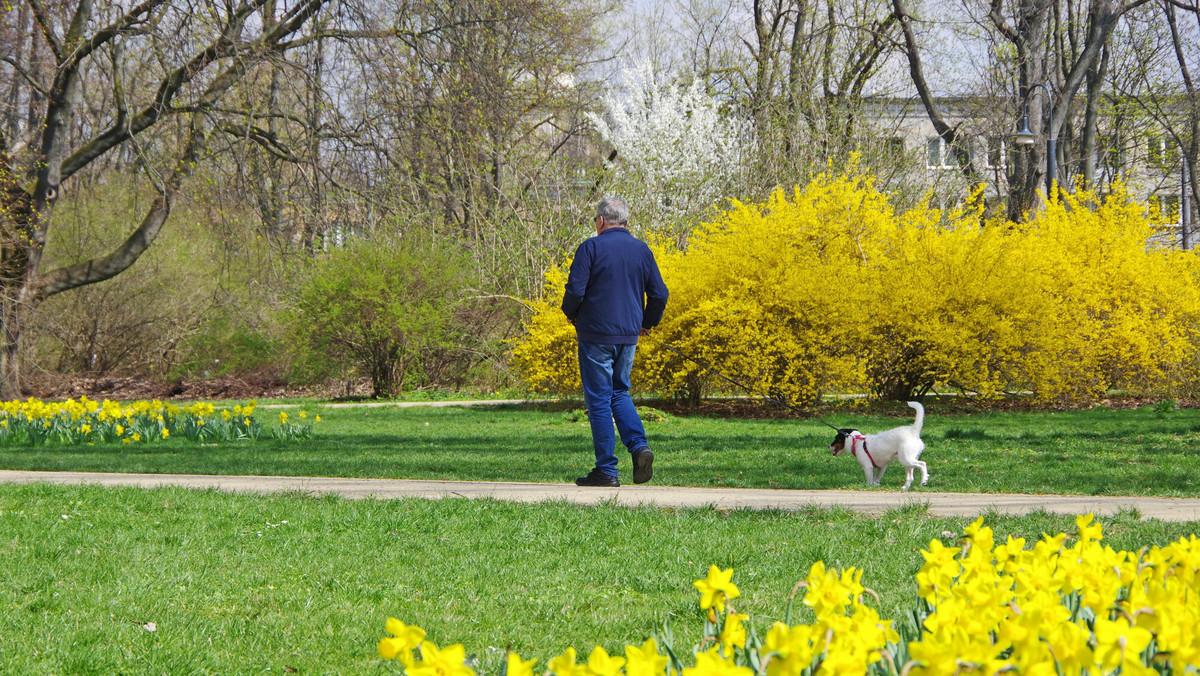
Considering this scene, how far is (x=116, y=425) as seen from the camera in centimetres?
1045

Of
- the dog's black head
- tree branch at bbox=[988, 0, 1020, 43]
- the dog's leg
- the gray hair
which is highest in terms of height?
tree branch at bbox=[988, 0, 1020, 43]

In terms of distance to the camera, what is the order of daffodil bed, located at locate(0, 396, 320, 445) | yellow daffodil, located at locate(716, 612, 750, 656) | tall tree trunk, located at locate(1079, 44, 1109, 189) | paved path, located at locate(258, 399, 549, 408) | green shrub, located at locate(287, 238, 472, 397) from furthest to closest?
1. tall tree trunk, located at locate(1079, 44, 1109, 189)
2. green shrub, located at locate(287, 238, 472, 397)
3. paved path, located at locate(258, 399, 549, 408)
4. daffodil bed, located at locate(0, 396, 320, 445)
5. yellow daffodil, located at locate(716, 612, 750, 656)

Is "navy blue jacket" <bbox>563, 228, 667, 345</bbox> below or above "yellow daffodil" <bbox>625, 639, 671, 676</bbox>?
above

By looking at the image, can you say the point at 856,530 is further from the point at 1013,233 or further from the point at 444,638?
the point at 1013,233

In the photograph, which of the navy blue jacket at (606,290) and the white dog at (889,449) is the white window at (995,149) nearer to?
the white dog at (889,449)

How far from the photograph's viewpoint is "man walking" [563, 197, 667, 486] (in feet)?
21.2

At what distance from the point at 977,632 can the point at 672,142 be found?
23.2 meters


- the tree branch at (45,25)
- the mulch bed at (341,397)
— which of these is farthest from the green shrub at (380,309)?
the tree branch at (45,25)

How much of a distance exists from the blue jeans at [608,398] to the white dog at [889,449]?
1.63 metres

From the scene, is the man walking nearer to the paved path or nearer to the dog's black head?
the dog's black head

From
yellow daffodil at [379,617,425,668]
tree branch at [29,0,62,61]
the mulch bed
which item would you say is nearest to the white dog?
yellow daffodil at [379,617,425,668]

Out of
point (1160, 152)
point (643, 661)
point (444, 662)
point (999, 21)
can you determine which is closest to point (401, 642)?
point (444, 662)

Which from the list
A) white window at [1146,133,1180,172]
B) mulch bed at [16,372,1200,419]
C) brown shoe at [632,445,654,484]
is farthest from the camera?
white window at [1146,133,1180,172]

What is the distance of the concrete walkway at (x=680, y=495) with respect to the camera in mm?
5539
